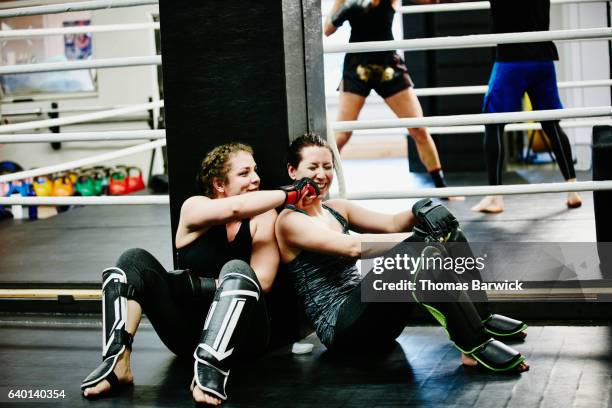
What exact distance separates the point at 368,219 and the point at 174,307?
0.66 m

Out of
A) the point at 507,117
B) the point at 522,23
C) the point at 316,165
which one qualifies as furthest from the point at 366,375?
the point at 522,23

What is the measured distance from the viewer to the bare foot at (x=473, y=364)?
2.30 metres

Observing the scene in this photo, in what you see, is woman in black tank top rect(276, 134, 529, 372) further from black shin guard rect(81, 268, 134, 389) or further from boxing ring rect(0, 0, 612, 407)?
black shin guard rect(81, 268, 134, 389)

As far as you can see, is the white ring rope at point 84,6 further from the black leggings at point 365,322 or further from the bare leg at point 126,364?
the black leggings at point 365,322

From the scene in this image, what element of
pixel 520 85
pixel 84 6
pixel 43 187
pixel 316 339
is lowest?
pixel 316 339

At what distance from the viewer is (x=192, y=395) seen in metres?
2.29

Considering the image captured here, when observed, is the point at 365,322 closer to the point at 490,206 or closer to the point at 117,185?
the point at 490,206

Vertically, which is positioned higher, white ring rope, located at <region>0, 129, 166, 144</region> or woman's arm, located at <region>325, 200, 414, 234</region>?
white ring rope, located at <region>0, 129, 166, 144</region>

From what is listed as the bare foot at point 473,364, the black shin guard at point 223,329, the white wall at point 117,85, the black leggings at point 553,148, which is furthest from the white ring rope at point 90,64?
the white wall at point 117,85

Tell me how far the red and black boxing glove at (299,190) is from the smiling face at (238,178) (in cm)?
12

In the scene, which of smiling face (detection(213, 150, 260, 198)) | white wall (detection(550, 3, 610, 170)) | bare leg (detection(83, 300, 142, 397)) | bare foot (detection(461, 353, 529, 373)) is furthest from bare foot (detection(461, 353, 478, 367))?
white wall (detection(550, 3, 610, 170))

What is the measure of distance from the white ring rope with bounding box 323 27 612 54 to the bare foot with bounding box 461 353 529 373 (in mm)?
1095

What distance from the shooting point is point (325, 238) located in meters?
2.50

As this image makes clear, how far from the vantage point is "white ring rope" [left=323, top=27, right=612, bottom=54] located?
9.61 ft
